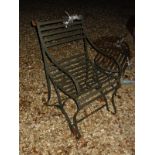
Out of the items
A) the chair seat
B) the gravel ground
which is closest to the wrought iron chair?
the chair seat

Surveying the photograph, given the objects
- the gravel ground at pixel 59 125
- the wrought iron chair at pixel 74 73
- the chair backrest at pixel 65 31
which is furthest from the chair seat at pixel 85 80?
the gravel ground at pixel 59 125

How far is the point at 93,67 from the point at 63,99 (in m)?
0.66

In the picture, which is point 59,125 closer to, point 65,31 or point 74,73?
point 74,73

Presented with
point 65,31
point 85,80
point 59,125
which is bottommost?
point 59,125

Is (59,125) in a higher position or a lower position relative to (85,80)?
lower

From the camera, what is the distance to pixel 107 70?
3977 millimetres

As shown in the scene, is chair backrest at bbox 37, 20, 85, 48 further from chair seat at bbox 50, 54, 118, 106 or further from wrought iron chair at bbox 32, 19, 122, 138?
chair seat at bbox 50, 54, 118, 106

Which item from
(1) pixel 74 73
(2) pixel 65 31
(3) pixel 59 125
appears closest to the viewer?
(2) pixel 65 31

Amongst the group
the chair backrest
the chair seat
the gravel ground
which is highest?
the chair backrest

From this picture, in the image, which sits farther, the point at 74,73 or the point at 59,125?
the point at 74,73

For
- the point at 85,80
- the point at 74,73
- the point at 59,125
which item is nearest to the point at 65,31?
the point at 74,73

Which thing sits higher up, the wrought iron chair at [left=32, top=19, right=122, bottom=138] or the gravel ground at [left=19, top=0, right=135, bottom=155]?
the wrought iron chair at [left=32, top=19, right=122, bottom=138]

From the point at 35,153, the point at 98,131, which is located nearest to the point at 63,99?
the point at 98,131

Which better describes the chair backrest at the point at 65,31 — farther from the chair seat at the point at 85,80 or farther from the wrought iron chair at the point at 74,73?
the chair seat at the point at 85,80
